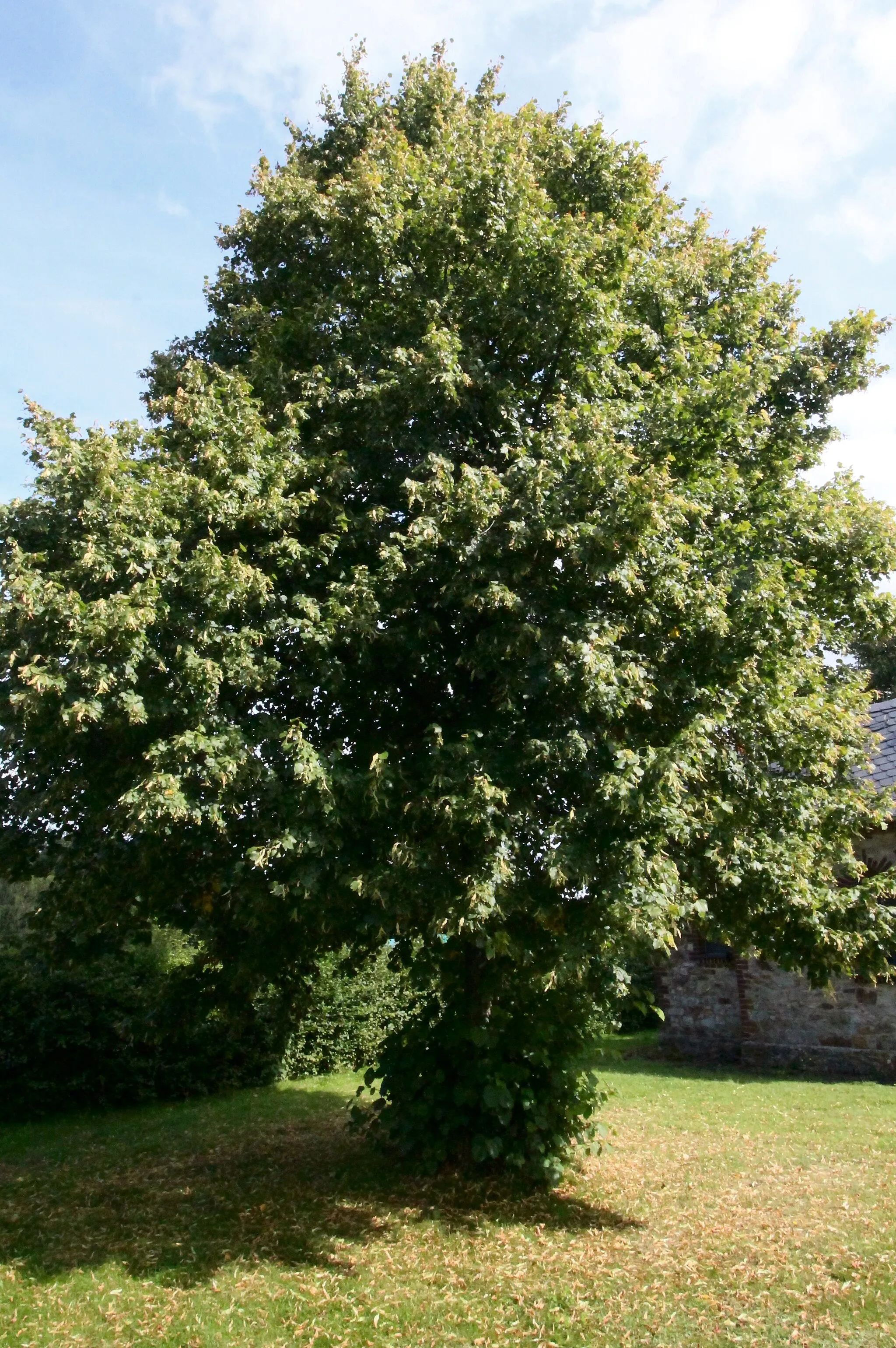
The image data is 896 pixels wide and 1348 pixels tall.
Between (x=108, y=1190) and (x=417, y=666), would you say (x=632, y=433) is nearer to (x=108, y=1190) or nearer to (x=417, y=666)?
(x=417, y=666)

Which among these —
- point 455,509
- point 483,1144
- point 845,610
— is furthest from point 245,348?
point 483,1144

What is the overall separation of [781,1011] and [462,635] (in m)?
10.6

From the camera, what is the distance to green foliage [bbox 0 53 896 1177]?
602cm

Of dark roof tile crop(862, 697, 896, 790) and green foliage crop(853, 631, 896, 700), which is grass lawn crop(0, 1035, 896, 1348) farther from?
green foliage crop(853, 631, 896, 700)

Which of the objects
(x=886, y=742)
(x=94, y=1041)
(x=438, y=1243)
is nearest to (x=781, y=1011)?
(x=886, y=742)

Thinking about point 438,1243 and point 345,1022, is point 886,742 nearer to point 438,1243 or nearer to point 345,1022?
point 345,1022

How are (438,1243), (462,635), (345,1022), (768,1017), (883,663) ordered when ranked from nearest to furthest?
1. (438,1243)
2. (462,635)
3. (345,1022)
4. (768,1017)
5. (883,663)

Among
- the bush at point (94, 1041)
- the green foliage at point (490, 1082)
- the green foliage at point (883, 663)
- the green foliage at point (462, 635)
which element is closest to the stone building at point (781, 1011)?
the green foliage at point (490, 1082)

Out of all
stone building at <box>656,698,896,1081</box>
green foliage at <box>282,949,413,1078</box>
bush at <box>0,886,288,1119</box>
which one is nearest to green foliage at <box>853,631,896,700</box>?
stone building at <box>656,698,896,1081</box>

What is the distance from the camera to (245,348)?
29.1 feet

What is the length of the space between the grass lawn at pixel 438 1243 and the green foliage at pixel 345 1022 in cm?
350

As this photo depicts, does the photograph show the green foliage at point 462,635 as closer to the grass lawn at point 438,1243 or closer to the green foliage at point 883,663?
the grass lawn at point 438,1243

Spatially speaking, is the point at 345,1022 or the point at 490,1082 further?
the point at 345,1022

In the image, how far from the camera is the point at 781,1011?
1475cm
